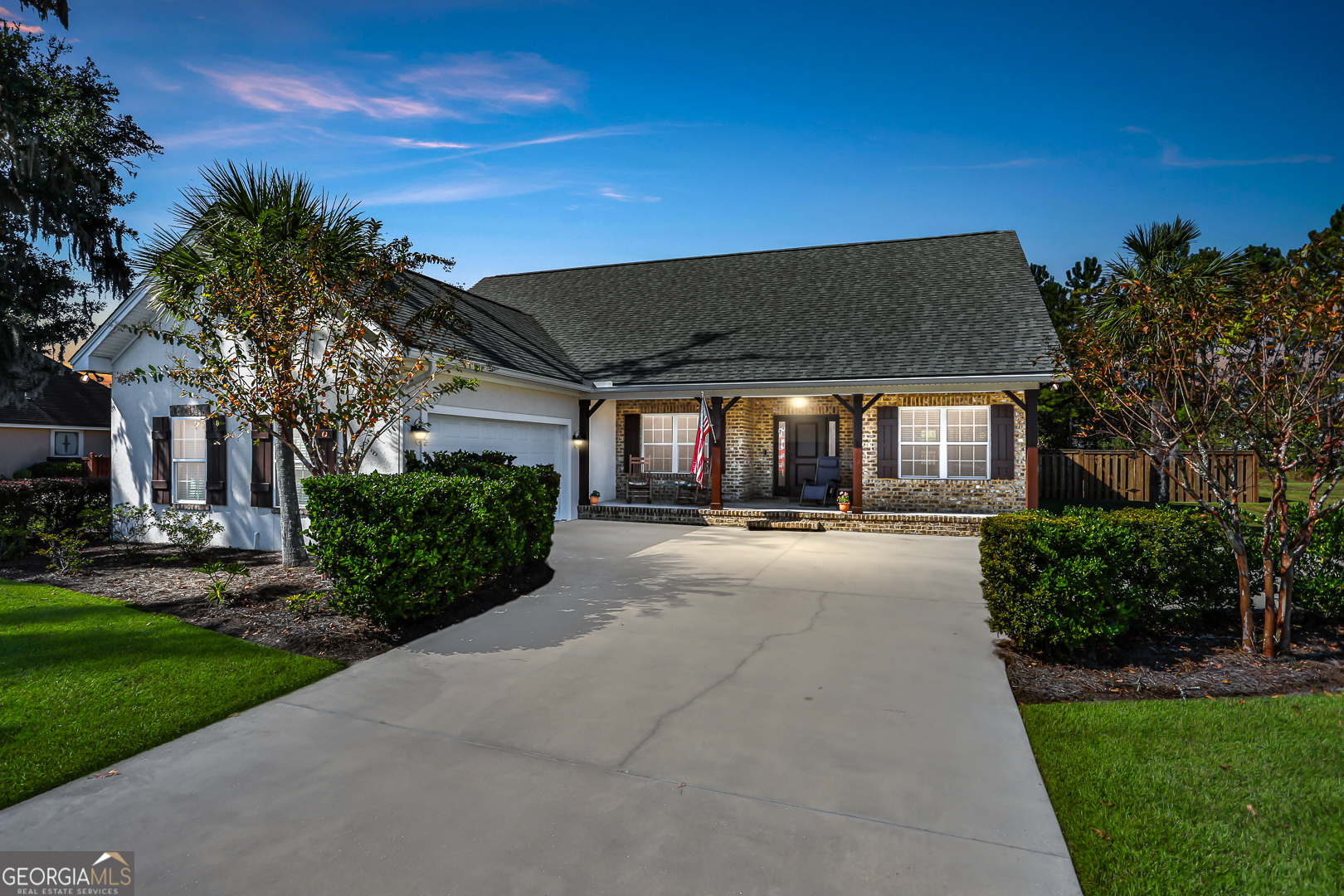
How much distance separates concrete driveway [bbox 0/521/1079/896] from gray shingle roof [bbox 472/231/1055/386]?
28.4 ft

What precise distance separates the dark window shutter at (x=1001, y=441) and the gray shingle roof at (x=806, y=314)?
1.42 meters

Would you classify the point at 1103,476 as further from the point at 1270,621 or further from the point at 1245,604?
the point at 1270,621

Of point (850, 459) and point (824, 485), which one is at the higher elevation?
point (850, 459)

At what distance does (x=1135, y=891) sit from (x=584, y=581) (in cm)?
626

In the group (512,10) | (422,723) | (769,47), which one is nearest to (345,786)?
(422,723)

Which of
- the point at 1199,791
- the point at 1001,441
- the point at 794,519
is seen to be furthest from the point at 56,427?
the point at 1199,791

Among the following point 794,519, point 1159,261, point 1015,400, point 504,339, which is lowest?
point 794,519

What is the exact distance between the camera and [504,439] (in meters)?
12.4

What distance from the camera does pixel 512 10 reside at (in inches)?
423

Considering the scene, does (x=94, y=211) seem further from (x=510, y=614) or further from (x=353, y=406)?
(x=510, y=614)

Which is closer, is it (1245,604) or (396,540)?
(1245,604)

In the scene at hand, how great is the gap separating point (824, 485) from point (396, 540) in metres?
11.7

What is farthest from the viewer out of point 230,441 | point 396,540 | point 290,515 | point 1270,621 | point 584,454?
point 584,454

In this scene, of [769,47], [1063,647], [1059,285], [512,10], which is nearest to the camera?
[1063,647]
